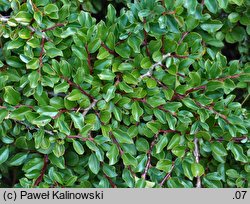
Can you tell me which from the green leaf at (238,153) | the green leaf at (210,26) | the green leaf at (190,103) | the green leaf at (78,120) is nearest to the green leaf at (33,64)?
the green leaf at (78,120)

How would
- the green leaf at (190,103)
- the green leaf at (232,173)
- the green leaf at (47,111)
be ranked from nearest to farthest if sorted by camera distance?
the green leaf at (47,111) → the green leaf at (190,103) → the green leaf at (232,173)

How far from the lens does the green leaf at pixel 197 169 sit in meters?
1.83

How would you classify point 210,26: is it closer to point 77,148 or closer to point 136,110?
point 136,110

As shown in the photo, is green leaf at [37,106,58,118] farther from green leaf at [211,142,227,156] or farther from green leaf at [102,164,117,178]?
green leaf at [211,142,227,156]

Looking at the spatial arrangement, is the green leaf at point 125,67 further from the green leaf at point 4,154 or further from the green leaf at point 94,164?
the green leaf at point 4,154

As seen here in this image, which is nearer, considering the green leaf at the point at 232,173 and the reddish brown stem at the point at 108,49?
the reddish brown stem at the point at 108,49

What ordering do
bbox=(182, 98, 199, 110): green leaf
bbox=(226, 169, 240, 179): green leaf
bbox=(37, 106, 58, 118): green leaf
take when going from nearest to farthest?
bbox=(37, 106, 58, 118): green leaf < bbox=(182, 98, 199, 110): green leaf < bbox=(226, 169, 240, 179): green leaf

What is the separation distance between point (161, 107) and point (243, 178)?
1.62 feet

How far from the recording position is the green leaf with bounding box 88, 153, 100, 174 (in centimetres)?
181

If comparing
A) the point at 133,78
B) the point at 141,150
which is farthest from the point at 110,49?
the point at 141,150

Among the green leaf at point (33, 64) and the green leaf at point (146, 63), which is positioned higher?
the green leaf at point (33, 64)

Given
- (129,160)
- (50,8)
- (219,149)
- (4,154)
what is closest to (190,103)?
(219,149)

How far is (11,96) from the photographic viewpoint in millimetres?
1765

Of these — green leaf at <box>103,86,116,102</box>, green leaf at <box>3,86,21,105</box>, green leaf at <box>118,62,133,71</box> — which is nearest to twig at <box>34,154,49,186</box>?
green leaf at <box>3,86,21,105</box>
